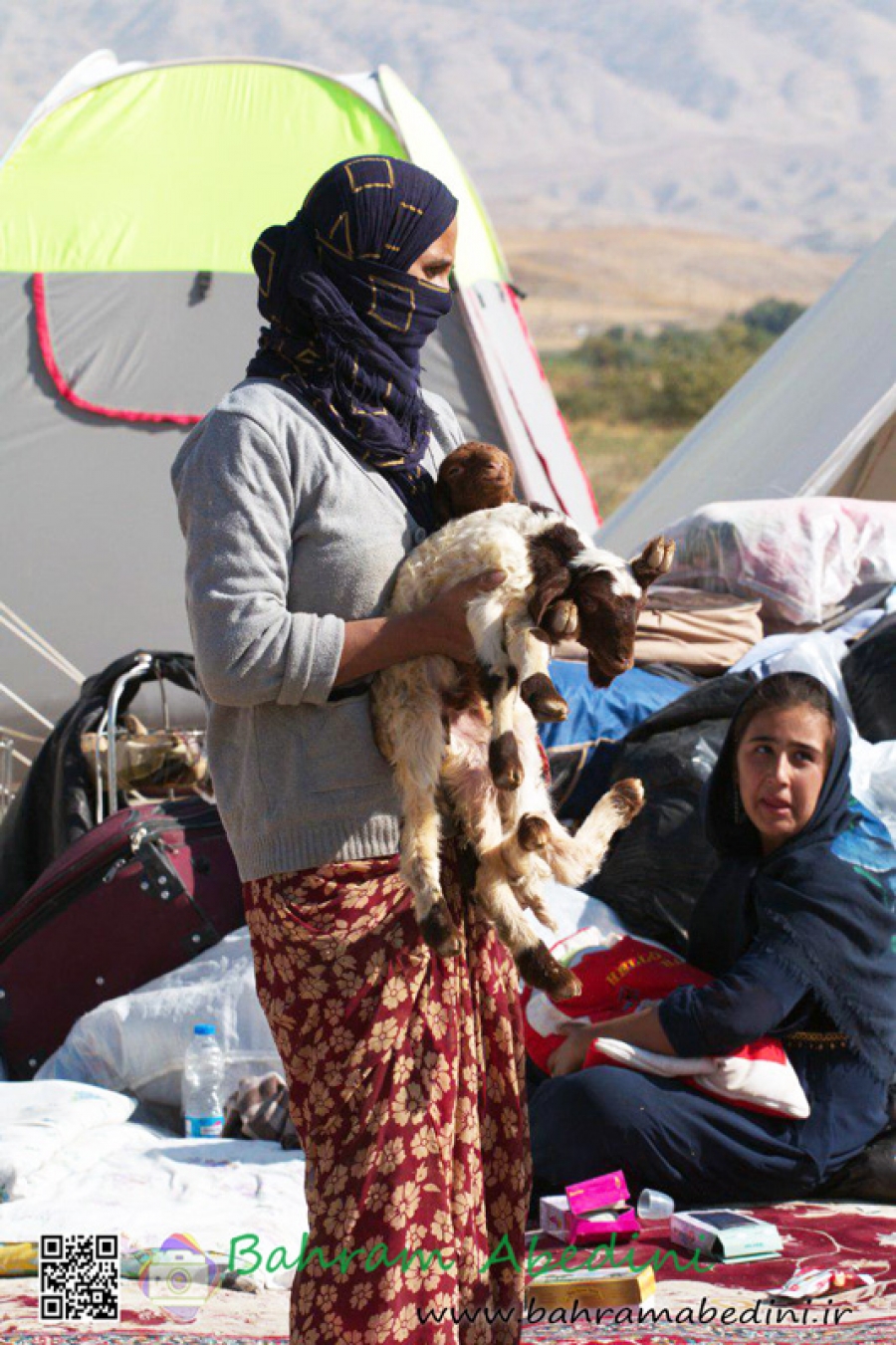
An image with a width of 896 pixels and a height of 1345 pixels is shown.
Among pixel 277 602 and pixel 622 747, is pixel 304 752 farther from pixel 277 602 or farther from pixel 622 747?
pixel 622 747

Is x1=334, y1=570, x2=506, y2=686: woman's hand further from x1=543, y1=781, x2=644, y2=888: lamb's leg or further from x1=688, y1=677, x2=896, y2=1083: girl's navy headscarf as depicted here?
x1=688, y1=677, x2=896, y2=1083: girl's navy headscarf

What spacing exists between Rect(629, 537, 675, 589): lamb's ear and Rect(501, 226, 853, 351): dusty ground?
40.0 m

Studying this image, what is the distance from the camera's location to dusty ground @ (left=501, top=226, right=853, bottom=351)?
4409 cm

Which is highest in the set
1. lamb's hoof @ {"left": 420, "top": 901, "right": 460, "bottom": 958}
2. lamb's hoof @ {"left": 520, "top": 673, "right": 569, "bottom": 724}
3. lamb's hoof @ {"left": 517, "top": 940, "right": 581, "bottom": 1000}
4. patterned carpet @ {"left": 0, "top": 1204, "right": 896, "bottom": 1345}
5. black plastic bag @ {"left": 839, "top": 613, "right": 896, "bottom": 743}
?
black plastic bag @ {"left": 839, "top": 613, "right": 896, "bottom": 743}

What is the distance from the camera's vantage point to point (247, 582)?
1.56 m

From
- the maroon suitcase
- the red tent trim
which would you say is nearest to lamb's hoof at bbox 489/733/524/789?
the maroon suitcase

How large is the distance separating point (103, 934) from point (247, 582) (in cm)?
205

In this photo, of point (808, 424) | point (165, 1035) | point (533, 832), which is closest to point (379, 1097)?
point (533, 832)

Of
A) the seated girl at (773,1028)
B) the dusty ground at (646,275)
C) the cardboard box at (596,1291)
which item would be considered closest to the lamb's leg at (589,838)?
the cardboard box at (596,1291)

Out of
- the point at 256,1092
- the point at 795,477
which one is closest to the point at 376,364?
the point at 256,1092

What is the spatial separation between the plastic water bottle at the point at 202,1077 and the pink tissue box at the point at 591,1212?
2.55ft

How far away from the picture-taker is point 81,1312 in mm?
2291

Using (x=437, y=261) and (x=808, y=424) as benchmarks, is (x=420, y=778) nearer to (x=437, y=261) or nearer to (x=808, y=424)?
(x=437, y=261)

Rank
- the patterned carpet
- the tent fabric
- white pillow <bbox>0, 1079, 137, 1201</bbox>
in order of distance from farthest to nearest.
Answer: the tent fabric → white pillow <bbox>0, 1079, 137, 1201</bbox> → the patterned carpet
